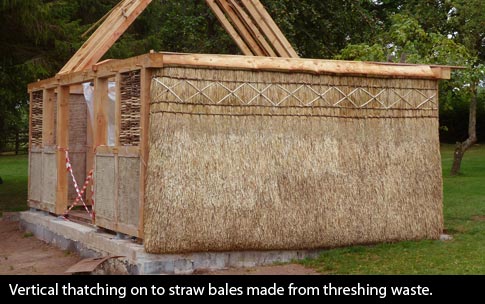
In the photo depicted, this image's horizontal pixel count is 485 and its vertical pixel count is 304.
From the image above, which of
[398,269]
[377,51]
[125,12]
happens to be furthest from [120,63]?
[377,51]

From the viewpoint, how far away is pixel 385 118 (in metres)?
10.6

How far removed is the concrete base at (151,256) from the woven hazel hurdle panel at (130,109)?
51.8 inches

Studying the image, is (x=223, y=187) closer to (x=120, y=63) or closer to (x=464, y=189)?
(x=120, y=63)

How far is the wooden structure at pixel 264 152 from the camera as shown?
9.20 metres

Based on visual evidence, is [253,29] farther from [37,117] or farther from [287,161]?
[37,117]

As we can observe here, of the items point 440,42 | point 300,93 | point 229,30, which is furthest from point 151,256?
point 440,42

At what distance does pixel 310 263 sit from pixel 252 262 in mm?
734

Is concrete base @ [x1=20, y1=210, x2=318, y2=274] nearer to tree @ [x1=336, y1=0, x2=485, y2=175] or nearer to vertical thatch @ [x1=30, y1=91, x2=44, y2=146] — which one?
vertical thatch @ [x1=30, y1=91, x2=44, y2=146]

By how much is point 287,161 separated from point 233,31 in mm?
3507

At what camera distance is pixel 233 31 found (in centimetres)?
1256

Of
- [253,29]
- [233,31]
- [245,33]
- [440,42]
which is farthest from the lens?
[440,42]

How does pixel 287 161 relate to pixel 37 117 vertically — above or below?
below

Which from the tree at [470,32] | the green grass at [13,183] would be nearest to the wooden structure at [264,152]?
the green grass at [13,183]

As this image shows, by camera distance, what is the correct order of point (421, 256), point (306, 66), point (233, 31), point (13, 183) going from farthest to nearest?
point (13, 183) < point (233, 31) < point (306, 66) < point (421, 256)
